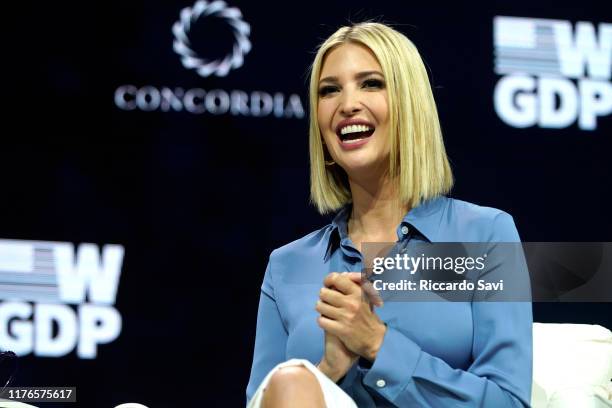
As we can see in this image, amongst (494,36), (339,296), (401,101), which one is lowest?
(339,296)

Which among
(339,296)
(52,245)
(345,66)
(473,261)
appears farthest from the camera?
(52,245)

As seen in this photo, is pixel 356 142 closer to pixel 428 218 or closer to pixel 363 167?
pixel 363 167

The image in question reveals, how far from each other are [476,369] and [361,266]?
36 cm

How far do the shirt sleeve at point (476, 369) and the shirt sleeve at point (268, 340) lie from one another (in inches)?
14.0

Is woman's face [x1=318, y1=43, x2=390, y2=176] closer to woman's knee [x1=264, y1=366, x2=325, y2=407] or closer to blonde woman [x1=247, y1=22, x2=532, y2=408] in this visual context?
blonde woman [x1=247, y1=22, x2=532, y2=408]

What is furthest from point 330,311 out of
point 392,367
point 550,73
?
point 550,73

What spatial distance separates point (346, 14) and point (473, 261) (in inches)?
87.8

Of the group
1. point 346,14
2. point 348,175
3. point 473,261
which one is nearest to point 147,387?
point 346,14

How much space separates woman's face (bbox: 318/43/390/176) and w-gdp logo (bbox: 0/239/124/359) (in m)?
2.02

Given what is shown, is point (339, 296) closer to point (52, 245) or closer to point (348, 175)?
point (348, 175)

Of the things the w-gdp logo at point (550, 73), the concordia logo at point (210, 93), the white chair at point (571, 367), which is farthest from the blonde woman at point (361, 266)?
the w-gdp logo at point (550, 73)

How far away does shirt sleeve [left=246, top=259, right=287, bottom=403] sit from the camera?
2.01 meters

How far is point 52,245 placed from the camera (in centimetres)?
378

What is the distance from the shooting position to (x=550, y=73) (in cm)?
389
